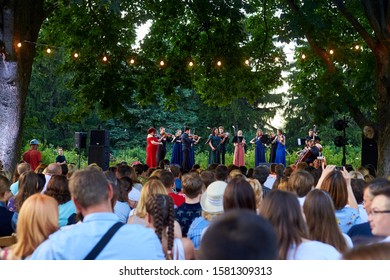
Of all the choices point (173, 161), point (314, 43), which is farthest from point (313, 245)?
point (173, 161)

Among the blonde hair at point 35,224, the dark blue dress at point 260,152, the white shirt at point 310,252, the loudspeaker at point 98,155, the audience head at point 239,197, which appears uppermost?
the dark blue dress at point 260,152

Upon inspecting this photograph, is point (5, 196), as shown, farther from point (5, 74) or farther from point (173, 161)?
point (173, 161)

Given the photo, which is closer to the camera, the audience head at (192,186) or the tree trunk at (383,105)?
the audience head at (192,186)

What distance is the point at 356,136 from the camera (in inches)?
1804

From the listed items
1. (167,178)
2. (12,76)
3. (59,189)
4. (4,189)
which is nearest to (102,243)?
(59,189)

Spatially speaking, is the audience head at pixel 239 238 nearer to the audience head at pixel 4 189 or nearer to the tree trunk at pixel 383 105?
the audience head at pixel 4 189

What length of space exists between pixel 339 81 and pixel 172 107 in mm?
7640

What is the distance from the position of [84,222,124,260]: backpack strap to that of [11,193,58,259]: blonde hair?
0.52 metres

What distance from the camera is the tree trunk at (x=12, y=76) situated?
613 inches

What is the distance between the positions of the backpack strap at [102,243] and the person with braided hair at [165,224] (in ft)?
2.90

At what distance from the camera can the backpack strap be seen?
3549 millimetres

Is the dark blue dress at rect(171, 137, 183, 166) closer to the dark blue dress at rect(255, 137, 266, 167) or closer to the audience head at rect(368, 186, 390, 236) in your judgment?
the dark blue dress at rect(255, 137, 266, 167)

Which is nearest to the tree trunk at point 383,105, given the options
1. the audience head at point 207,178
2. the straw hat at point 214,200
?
the audience head at point 207,178

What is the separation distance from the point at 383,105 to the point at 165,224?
1270cm
